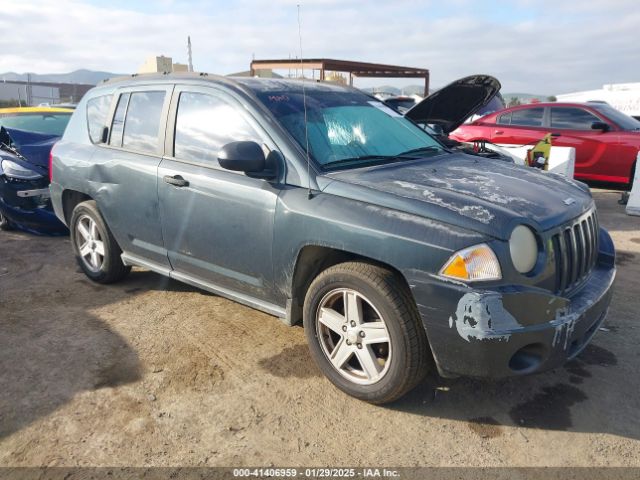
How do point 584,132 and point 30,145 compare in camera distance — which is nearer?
point 30,145

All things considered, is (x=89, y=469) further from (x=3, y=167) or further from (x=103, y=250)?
(x=3, y=167)

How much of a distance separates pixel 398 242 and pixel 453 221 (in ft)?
0.93

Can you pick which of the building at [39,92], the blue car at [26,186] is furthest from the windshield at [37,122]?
the building at [39,92]

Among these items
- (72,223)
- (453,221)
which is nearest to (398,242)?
(453,221)

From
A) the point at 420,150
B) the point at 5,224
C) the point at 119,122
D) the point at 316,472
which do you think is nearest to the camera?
the point at 316,472

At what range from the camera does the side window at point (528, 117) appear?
9344mm

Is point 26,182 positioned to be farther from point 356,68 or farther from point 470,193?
point 356,68

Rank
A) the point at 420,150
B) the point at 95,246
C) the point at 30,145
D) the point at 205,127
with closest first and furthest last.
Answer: the point at 205,127, the point at 420,150, the point at 95,246, the point at 30,145

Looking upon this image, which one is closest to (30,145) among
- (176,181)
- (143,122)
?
(143,122)

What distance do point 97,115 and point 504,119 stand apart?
7.59 m

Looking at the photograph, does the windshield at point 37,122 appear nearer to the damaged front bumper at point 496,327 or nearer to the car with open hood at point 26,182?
the car with open hood at point 26,182

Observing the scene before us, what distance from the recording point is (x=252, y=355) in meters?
3.48

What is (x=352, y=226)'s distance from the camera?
2732mm

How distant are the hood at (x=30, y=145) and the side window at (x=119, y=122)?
275cm
